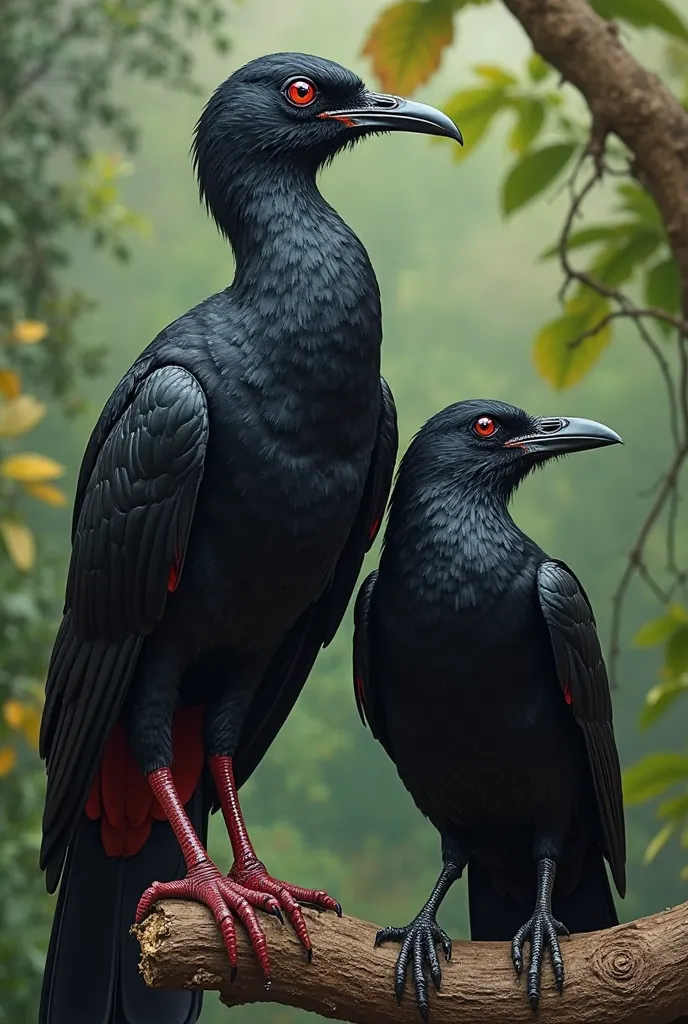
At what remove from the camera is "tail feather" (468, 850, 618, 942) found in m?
1.61

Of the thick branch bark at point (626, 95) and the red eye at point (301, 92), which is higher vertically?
the thick branch bark at point (626, 95)

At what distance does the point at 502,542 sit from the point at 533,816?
13.6 inches

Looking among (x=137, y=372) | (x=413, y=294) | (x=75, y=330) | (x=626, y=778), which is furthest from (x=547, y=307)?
(x=137, y=372)

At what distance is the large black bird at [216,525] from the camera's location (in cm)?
135

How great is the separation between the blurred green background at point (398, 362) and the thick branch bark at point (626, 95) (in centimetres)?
176

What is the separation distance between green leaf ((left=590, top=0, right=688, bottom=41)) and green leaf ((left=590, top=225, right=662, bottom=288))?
0.36 m

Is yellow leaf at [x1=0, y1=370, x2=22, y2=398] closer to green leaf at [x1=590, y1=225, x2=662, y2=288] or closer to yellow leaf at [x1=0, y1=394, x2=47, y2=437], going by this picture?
yellow leaf at [x1=0, y1=394, x2=47, y2=437]

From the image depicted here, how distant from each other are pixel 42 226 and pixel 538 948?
289 centimetres

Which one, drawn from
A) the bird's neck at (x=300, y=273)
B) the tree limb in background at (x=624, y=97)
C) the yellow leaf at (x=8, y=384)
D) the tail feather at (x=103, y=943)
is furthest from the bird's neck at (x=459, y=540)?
the yellow leaf at (x=8, y=384)

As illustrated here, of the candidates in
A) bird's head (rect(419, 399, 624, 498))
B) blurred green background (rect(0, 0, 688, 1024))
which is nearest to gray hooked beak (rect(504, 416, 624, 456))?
bird's head (rect(419, 399, 624, 498))

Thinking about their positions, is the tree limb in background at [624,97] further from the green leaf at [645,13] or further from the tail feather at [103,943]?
the tail feather at [103,943]

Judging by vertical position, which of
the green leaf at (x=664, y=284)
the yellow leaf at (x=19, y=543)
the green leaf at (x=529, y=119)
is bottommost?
the yellow leaf at (x=19, y=543)

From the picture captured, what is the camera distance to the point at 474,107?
238 centimetres

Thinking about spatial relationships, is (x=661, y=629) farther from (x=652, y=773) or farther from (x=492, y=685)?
(x=492, y=685)
